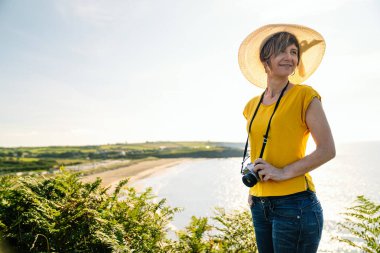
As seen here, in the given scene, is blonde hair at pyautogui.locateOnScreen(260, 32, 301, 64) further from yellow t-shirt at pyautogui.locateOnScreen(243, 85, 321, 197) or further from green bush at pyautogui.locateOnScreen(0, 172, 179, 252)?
green bush at pyautogui.locateOnScreen(0, 172, 179, 252)

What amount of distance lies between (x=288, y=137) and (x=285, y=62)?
0.59m

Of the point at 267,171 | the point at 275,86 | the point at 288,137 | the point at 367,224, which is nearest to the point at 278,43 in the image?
the point at 275,86

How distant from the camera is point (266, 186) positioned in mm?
1948

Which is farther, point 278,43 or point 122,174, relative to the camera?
point 122,174

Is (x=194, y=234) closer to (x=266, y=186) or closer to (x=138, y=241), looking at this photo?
(x=138, y=241)

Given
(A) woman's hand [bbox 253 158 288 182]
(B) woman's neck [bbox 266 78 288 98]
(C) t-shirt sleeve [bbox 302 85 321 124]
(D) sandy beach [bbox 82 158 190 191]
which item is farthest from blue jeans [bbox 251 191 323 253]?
(D) sandy beach [bbox 82 158 190 191]

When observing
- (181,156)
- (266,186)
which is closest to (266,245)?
(266,186)

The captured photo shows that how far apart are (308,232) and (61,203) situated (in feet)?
6.68

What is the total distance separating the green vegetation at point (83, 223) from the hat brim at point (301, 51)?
5.81 feet

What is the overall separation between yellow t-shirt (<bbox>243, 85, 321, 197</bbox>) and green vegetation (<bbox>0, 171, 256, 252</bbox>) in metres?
1.29

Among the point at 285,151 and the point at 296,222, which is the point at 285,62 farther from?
the point at 296,222

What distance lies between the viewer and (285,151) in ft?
6.22

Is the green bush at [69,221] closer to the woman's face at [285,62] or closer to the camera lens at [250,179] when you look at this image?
the camera lens at [250,179]

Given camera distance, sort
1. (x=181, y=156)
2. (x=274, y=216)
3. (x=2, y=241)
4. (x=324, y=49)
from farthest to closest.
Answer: (x=181, y=156) → (x=324, y=49) → (x=2, y=241) → (x=274, y=216)
